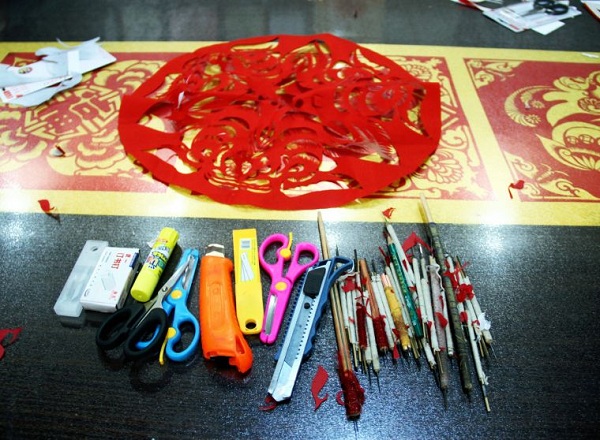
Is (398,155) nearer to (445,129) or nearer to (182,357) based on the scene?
(445,129)

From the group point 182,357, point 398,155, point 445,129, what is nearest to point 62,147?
point 182,357

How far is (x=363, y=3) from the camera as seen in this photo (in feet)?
5.65

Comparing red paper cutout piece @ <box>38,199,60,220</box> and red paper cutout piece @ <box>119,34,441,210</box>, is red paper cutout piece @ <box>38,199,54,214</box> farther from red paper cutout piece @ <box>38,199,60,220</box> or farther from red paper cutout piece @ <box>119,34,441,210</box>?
red paper cutout piece @ <box>119,34,441,210</box>

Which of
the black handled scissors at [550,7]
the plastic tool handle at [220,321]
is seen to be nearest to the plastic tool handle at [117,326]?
the plastic tool handle at [220,321]

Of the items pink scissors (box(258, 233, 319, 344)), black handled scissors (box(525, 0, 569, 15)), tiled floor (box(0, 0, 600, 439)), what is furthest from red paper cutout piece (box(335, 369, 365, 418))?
black handled scissors (box(525, 0, 569, 15))

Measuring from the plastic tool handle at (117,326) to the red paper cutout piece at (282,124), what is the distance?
0.34 metres

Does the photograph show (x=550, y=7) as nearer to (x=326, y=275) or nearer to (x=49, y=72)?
(x=326, y=275)

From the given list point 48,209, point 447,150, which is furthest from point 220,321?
point 447,150

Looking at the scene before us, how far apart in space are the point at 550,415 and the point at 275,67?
1.10m

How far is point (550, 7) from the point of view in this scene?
5.46ft

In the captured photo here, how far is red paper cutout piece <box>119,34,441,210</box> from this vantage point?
1.04 meters

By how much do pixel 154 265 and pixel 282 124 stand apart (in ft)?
1.70

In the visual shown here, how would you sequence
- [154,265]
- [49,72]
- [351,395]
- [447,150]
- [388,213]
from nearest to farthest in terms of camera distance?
[351,395] → [154,265] → [388,213] → [447,150] → [49,72]

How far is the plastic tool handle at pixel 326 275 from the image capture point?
76cm
